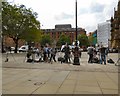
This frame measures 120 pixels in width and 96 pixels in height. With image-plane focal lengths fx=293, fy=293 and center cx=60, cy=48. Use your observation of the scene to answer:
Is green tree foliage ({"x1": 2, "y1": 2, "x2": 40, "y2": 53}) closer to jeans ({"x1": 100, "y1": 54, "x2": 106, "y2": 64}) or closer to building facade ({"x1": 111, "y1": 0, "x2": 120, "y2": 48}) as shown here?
building facade ({"x1": 111, "y1": 0, "x2": 120, "y2": 48})

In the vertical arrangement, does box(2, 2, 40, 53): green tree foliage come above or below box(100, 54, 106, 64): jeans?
above

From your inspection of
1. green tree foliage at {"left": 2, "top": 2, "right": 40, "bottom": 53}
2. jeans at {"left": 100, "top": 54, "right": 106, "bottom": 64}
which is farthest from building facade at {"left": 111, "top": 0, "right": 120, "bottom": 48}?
jeans at {"left": 100, "top": 54, "right": 106, "bottom": 64}

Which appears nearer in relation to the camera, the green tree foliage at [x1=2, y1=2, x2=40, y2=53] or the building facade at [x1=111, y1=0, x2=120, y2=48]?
the green tree foliage at [x1=2, y1=2, x2=40, y2=53]

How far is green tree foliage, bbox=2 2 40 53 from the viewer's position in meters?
60.9

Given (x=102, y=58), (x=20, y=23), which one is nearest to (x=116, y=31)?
(x=20, y=23)

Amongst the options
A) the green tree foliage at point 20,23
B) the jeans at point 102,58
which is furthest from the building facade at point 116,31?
the jeans at point 102,58

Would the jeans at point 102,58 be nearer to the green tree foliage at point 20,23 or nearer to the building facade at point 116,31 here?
the green tree foliage at point 20,23

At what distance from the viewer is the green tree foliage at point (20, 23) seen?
60906 mm

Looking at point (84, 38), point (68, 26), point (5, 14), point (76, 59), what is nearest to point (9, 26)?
point (5, 14)

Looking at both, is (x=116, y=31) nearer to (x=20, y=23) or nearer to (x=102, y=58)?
(x=20, y=23)

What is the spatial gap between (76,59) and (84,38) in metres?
116

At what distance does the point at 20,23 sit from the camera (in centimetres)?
6462

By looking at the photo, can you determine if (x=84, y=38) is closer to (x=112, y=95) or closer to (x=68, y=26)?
(x=68, y=26)

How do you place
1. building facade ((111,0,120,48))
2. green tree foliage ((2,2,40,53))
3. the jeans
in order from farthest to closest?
1. building facade ((111,0,120,48))
2. green tree foliage ((2,2,40,53))
3. the jeans
